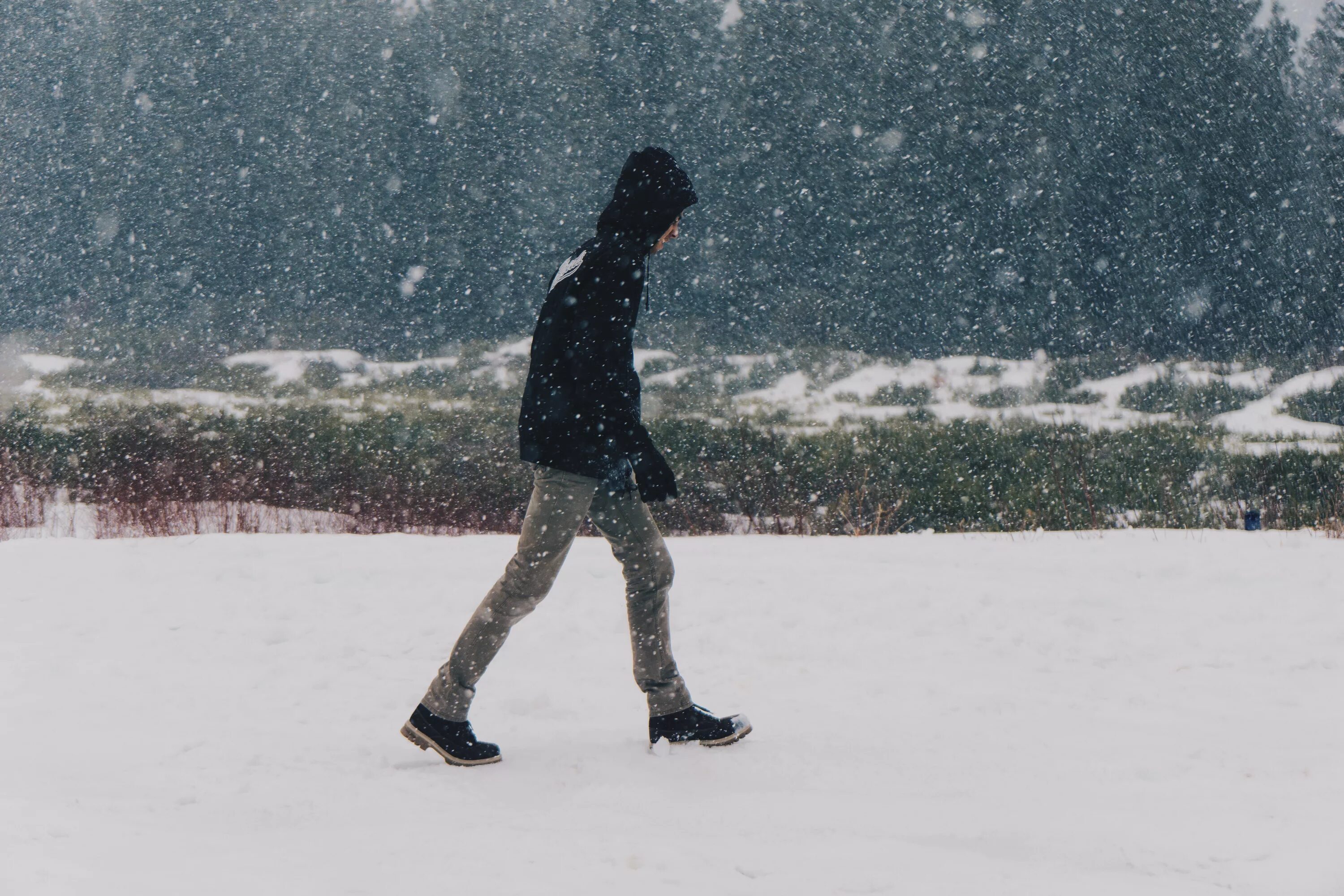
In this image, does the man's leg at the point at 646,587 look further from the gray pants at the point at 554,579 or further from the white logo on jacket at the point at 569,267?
the white logo on jacket at the point at 569,267

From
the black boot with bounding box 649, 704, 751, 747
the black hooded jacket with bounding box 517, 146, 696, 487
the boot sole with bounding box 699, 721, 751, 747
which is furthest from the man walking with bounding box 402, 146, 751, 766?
A: the boot sole with bounding box 699, 721, 751, 747

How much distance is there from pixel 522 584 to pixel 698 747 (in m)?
0.83

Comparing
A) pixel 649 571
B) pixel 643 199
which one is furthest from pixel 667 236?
pixel 649 571

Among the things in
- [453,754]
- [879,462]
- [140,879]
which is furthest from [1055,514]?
[140,879]

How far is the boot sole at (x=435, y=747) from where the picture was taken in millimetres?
3152

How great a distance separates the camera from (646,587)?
129 inches

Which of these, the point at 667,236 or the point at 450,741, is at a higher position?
the point at 667,236

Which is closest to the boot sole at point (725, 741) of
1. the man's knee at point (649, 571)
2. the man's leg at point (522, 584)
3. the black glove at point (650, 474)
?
the man's knee at point (649, 571)

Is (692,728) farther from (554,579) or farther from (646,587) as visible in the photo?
(554,579)

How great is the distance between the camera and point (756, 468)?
65.2 feet

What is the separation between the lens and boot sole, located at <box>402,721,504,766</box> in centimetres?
315

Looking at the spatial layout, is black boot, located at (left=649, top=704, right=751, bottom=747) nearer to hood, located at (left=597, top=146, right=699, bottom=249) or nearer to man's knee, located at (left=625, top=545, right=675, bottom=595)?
man's knee, located at (left=625, top=545, right=675, bottom=595)

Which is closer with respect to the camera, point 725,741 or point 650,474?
point 650,474

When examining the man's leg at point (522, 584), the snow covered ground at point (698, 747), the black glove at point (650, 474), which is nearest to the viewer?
the snow covered ground at point (698, 747)
